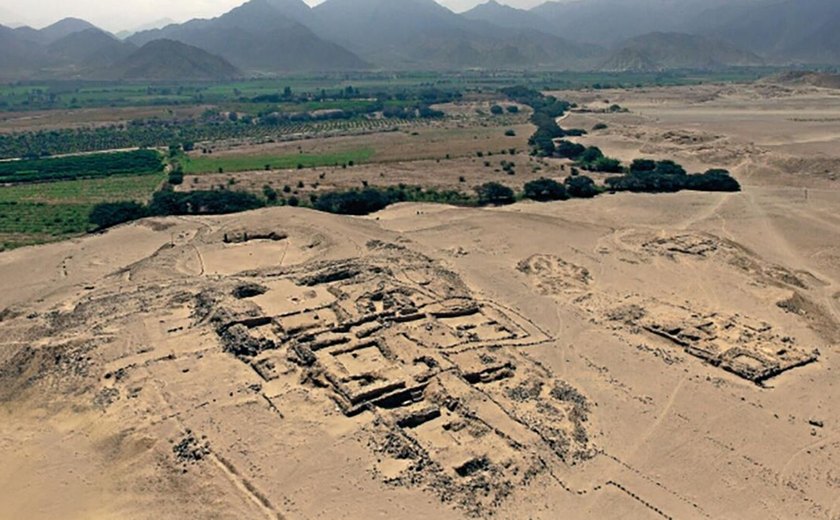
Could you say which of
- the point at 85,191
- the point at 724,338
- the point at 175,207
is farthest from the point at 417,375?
the point at 85,191

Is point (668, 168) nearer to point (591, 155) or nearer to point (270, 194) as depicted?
point (591, 155)

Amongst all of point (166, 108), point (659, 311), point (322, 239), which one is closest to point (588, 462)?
point (659, 311)

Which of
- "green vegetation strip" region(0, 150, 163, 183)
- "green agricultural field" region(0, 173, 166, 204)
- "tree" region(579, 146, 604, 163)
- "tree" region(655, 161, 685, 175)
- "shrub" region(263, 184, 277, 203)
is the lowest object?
"green agricultural field" region(0, 173, 166, 204)

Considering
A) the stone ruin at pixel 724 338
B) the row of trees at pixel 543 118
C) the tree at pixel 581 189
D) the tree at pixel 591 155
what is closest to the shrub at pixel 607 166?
the tree at pixel 591 155

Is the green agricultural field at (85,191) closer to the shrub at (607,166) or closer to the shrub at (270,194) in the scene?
the shrub at (270,194)

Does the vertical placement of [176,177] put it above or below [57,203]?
above

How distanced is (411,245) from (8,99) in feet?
618

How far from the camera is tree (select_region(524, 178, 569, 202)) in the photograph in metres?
69.8

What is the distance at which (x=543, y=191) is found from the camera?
69875 millimetres

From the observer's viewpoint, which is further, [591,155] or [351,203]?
[591,155]

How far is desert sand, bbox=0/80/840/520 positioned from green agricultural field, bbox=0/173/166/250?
257 inches

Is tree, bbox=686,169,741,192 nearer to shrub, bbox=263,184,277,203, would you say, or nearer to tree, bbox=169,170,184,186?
shrub, bbox=263,184,277,203

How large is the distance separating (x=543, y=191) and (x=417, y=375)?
43573mm

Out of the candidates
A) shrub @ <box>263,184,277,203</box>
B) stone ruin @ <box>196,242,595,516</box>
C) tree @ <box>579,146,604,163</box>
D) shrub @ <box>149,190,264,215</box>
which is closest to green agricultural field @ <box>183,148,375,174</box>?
shrub @ <box>263,184,277,203</box>
